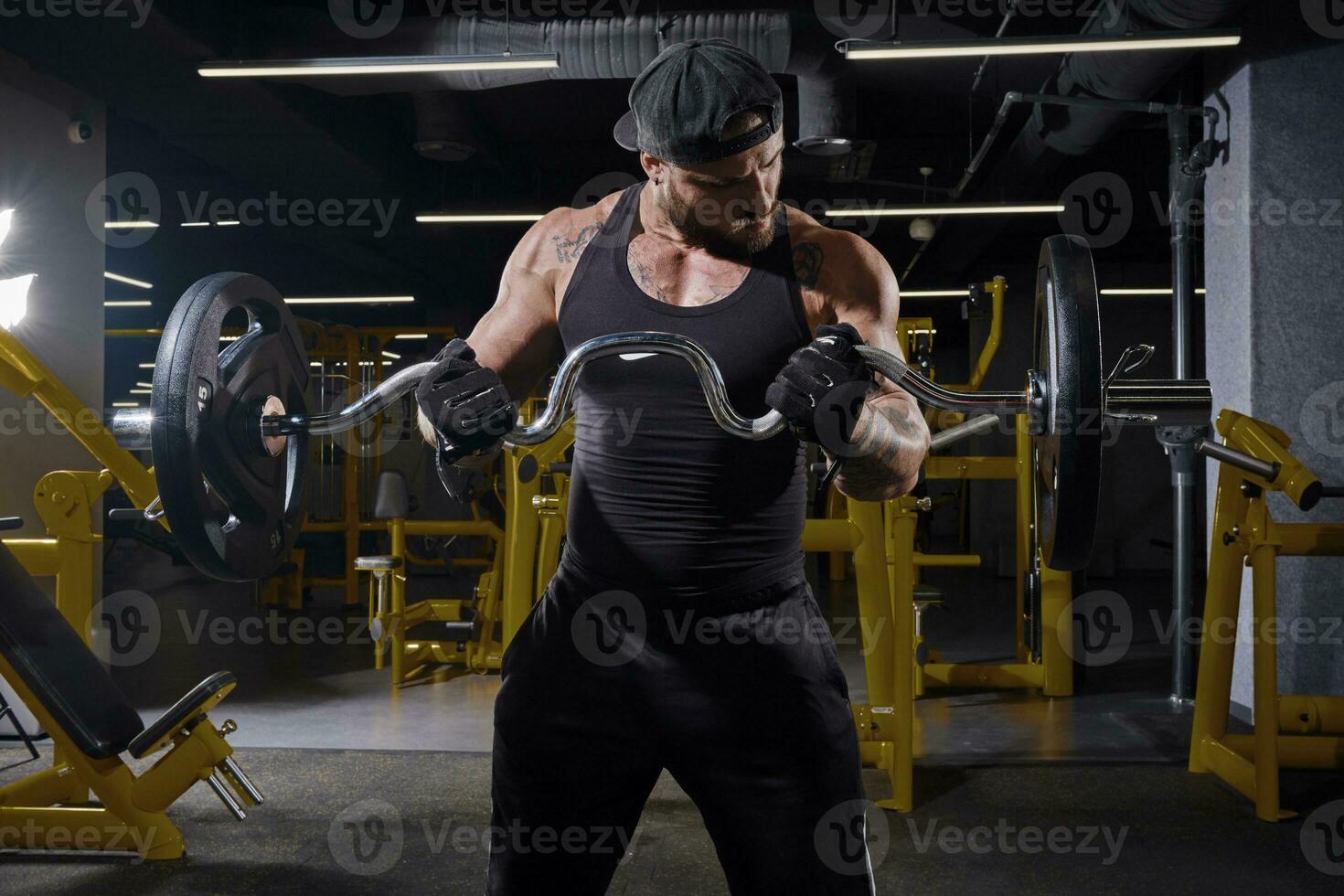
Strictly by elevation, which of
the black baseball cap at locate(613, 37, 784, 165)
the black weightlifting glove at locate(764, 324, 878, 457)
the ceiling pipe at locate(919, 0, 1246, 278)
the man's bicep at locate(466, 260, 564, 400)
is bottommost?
the black weightlifting glove at locate(764, 324, 878, 457)

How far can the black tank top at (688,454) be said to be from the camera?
131 cm

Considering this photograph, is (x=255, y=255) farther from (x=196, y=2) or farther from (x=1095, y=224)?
(x=1095, y=224)

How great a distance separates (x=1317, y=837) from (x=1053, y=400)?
7.72ft

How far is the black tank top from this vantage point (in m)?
1.31

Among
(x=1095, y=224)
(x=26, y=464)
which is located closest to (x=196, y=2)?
(x=26, y=464)

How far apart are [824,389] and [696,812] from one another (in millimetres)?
2139

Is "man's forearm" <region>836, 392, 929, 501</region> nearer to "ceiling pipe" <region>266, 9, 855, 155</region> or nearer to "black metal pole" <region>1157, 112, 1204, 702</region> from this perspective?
"black metal pole" <region>1157, 112, 1204, 702</region>

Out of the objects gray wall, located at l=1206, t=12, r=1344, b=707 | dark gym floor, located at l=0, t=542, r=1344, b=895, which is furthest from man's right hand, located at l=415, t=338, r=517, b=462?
gray wall, located at l=1206, t=12, r=1344, b=707

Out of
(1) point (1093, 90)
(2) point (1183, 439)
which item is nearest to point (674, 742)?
(2) point (1183, 439)

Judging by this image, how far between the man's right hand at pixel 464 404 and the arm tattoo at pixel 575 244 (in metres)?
0.36

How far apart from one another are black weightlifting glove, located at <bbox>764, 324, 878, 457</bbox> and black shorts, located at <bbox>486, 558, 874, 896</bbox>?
0.34m

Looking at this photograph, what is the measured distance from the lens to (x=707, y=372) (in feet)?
3.63

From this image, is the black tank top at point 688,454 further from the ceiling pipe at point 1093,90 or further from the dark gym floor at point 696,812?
the ceiling pipe at point 1093,90

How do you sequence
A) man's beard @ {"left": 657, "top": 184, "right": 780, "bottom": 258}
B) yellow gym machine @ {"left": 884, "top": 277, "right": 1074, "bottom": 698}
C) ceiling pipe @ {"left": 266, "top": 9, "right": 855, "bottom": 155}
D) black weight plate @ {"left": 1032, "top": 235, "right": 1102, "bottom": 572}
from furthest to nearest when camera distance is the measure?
ceiling pipe @ {"left": 266, "top": 9, "right": 855, "bottom": 155} → yellow gym machine @ {"left": 884, "top": 277, "right": 1074, "bottom": 698} → man's beard @ {"left": 657, "top": 184, "right": 780, "bottom": 258} → black weight plate @ {"left": 1032, "top": 235, "right": 1102, "bottom": 572}
